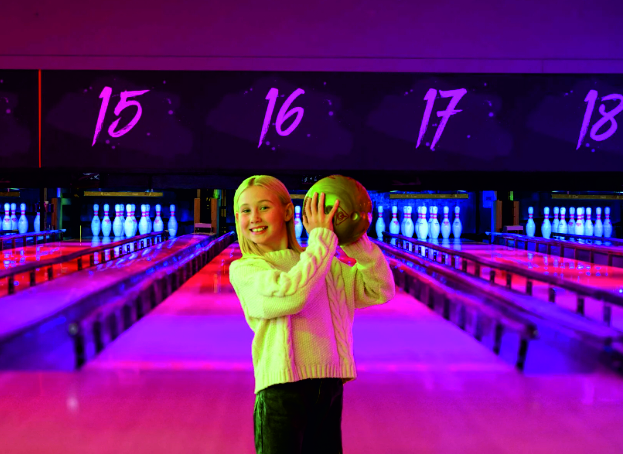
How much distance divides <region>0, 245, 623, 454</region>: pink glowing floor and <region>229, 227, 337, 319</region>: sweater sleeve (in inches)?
A: 25.2

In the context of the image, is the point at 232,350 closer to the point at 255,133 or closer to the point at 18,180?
the point at 255,133

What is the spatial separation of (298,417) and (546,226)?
20.3 ft

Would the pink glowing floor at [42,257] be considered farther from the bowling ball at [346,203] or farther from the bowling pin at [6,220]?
the bowling ball at [346,203]

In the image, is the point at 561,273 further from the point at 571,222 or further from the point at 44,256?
the point at 44,256

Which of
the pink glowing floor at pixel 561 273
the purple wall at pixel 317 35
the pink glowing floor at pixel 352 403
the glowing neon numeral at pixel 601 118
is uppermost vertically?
the purple wall at pixel 317 35

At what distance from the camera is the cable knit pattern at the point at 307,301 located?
991 millimetres

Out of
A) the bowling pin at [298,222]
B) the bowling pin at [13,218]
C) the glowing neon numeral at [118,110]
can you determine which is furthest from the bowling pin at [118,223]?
the glowing neon numeral at [118,110]

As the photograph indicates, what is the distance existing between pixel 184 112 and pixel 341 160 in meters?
1.16

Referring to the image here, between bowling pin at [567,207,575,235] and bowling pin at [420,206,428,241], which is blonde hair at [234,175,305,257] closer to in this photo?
bowling pin at [420,206,428,241]

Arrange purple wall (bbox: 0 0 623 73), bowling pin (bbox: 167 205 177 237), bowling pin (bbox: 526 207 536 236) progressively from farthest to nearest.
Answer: bowling pin (bbox: 167 205 177 237)
bowling pin (bbox: 526 207 536 236)
purple wall (bbox: 0 0 623 73)

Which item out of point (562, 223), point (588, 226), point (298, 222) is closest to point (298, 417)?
point (298, 222)

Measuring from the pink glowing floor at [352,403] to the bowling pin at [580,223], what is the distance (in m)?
4.64

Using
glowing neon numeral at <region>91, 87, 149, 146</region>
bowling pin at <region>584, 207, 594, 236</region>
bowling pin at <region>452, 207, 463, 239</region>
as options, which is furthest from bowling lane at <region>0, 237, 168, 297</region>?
bowling pin at <region>584, 207, 594, 236</region>

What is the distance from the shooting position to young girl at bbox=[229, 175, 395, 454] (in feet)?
3.27
